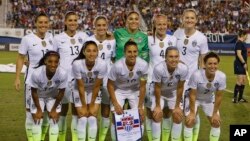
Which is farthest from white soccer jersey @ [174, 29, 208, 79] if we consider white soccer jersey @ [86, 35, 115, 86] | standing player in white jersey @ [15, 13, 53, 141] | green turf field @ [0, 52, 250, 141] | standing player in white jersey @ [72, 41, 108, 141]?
standing player in white jersey @ [15, 13, 53, 141]

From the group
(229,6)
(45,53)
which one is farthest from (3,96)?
(229,6)

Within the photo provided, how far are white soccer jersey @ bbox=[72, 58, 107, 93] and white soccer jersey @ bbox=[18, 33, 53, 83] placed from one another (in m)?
0.73

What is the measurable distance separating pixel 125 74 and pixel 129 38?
84 cm

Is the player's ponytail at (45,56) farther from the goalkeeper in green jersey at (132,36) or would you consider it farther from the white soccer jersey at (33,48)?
the goalkeeper in green jersey at (132,36)

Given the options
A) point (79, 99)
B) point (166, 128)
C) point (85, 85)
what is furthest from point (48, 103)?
point (166, 128)

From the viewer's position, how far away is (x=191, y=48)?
831 cm

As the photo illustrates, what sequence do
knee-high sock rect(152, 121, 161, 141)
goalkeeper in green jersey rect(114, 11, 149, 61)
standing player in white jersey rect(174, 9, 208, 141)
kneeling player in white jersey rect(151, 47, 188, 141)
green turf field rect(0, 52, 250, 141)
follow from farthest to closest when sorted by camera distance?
green turf field rect(0, 52, 250, 141), standing player in white jersey rect(174, 9, 208, 141), goalkeeper in green jersey rect(114, 11, 149, 61), knee-high sock rect(152, 121, 161, 141), kneeling player in white jersey rect(151, 47, 188, 141)

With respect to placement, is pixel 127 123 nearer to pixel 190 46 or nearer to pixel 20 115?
pixel 190 46

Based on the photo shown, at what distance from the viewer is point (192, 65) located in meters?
8.38

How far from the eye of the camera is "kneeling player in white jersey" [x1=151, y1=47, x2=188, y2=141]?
7371 millimetres

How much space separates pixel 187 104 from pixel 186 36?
129 cm

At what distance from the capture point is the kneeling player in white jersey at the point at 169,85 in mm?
7371

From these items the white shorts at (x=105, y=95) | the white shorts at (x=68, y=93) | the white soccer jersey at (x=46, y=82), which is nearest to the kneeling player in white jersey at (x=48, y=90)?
the white soccer jersey at (x=46, y=82)

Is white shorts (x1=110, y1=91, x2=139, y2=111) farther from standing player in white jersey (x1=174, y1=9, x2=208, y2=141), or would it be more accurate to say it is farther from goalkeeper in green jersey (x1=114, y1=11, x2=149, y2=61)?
standing player in white jersey (x1=174, y1=9, x2=208, y2=141)
